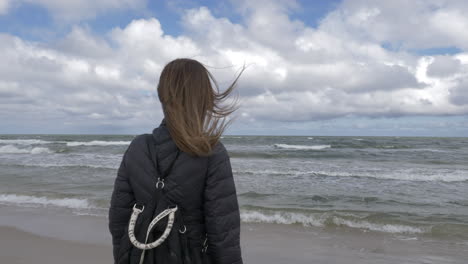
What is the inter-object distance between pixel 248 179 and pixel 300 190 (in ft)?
8.05

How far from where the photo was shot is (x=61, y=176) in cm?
1190

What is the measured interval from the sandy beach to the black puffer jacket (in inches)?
132

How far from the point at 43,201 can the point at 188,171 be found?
26.7 ft

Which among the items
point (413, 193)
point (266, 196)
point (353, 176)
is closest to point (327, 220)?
point (266, 196)

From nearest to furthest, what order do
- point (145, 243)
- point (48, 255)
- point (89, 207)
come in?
point (145, 243), point (48, 255), point (89, 207)

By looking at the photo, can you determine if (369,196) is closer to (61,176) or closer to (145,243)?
(145,243)

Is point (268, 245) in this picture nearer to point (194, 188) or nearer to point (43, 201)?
point (194, 188)

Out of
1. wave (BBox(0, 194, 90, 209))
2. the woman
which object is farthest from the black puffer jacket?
wave (BBox(0, 194, 90, 209))

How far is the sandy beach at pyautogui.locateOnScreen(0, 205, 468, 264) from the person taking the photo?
4.73m

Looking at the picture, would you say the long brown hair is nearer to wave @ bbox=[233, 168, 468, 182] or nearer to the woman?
the woman

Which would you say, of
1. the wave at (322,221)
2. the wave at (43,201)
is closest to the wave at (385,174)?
the wave at (322,221)

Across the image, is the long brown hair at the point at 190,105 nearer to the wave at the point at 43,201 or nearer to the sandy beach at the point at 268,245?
the sandy beach at the point at 268,245

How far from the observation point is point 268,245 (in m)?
5.23

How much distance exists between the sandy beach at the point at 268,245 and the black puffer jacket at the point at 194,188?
3361mm
